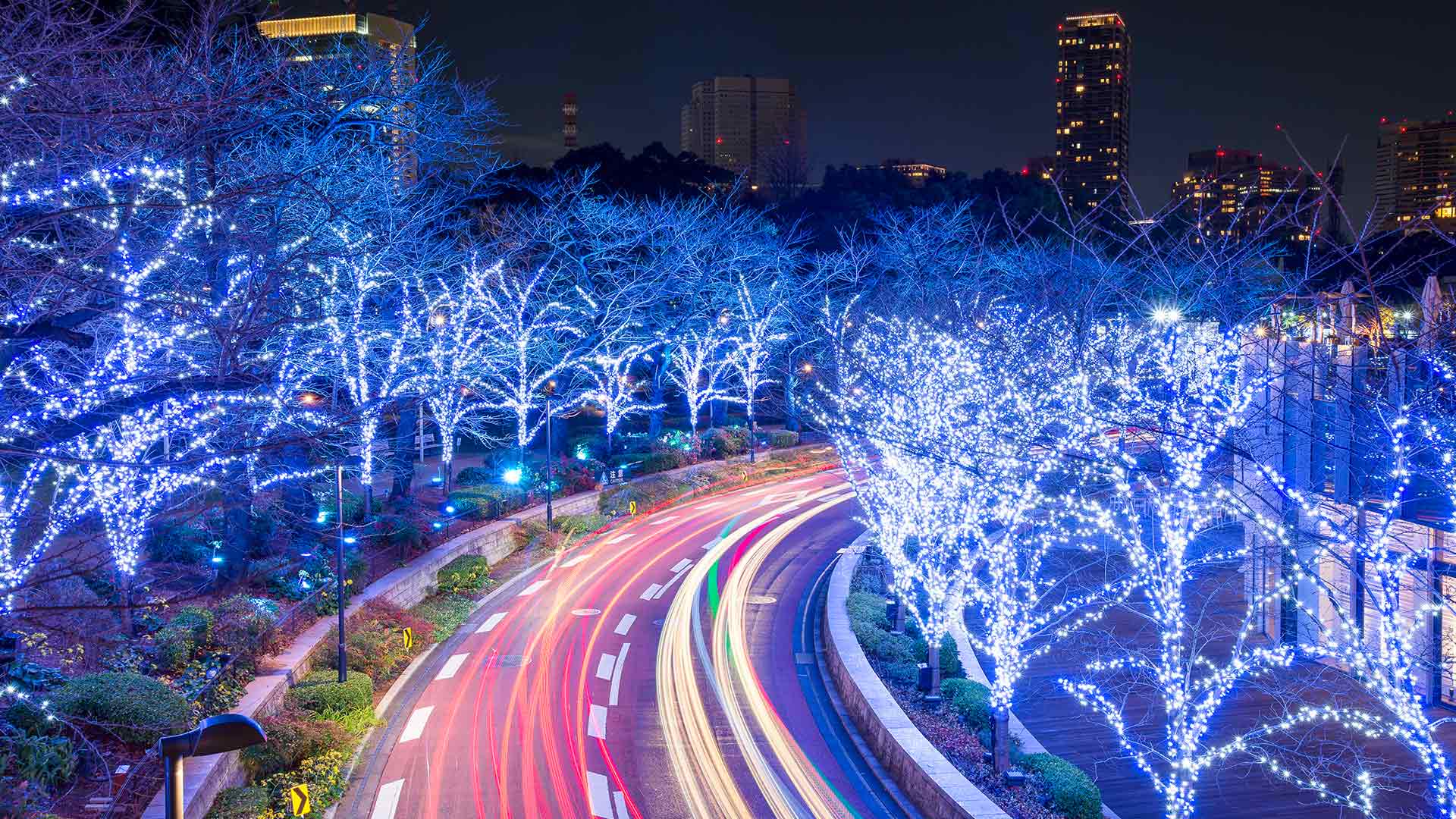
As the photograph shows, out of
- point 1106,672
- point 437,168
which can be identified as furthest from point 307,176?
point 1106,672

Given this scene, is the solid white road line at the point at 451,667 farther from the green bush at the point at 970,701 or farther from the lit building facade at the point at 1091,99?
the lit building facade at the point at 1091,99

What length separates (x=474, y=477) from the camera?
29969 millimetres

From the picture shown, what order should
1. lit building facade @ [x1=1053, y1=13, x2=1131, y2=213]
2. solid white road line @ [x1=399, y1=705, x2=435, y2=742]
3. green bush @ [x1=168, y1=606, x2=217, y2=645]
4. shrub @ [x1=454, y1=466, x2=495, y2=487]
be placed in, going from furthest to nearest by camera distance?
lit building facade @ [x1=1053, y1=13, x2=1131, y2=213] < shrub @ [x1=454, y1=466, x2=495, y2=487] < solid white road line @ [x1=399, y1=705, x2=435, y2=742] < green bush @ [x1=168, y1=606, x2=217, y2=645]

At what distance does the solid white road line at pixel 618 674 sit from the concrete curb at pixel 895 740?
12.7ft

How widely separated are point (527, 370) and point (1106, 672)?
22.4 m

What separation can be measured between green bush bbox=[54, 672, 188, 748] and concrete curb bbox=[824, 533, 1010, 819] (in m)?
9.06

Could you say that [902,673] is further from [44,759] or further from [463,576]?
[44,759]

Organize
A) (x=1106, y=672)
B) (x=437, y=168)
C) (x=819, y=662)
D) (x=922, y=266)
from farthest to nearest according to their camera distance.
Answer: (x=922, y=266), (x=437, y=168), (x=819, y=662), (x=1106, y=672)

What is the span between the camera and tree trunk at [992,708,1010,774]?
12.0 m

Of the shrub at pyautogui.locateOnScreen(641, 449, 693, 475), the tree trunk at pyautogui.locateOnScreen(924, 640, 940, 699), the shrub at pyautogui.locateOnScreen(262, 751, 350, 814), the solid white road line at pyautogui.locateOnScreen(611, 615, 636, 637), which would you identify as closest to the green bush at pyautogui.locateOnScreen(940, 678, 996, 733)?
the tree trunk at pyautogui.locateOnScreen(924, 640, 940, 699)

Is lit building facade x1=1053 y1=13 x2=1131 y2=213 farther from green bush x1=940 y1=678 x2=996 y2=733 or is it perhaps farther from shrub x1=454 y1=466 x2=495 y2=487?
green bush x1=940 y1=678 x2=996 y2=733

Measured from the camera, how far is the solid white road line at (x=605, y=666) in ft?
53.8

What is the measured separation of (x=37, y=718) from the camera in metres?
10.1

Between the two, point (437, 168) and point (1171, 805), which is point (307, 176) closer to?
point (437, 168)
